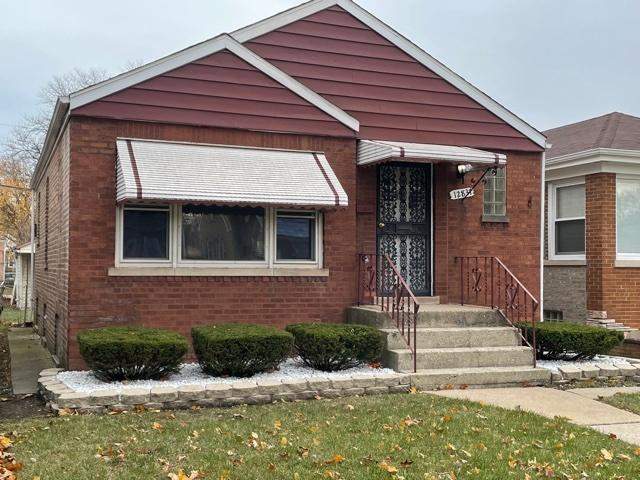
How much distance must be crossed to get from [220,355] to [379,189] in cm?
432

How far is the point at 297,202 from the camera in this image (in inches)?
373

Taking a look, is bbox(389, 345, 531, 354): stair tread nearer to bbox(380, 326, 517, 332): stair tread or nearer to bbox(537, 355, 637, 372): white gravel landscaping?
bbox(380, 326, 517, 332): stair tread

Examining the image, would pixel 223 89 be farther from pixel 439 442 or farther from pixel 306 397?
pixel 439 442

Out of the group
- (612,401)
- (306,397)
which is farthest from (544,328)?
(306,397)

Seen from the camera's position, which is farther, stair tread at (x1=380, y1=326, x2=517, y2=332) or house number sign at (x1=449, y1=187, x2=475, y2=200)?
house number sign at (x1=449, y1=187, x2=475, y2=200)

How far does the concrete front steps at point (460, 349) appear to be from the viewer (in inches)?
348

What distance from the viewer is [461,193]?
1111 cm

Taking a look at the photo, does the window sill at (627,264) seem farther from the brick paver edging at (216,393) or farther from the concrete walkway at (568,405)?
the brick paver edging at (216,393)

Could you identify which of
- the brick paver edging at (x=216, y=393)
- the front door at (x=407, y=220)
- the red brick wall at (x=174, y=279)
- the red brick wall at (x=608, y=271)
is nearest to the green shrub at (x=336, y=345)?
the brick paver edging at (x=216, y=393)

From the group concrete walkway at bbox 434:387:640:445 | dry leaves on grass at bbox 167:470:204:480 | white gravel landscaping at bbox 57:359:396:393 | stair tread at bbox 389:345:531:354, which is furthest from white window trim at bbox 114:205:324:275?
dry leaves on grass at bbox 167:470:204:480

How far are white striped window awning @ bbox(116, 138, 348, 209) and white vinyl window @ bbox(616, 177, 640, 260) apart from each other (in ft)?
21.3

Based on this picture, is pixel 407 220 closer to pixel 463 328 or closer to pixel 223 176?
pixel 463 328

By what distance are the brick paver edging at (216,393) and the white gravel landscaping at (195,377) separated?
0.14m

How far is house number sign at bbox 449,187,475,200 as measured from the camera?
36.2 ft
